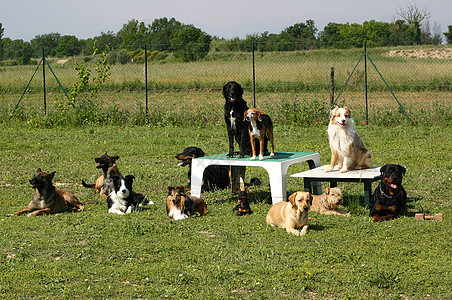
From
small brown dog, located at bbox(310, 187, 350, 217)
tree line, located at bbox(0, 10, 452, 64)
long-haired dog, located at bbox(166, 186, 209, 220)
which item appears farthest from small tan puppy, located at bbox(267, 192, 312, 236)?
tree line, located at bbox(0, 10, 452, 64)

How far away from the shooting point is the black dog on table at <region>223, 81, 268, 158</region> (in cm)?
895

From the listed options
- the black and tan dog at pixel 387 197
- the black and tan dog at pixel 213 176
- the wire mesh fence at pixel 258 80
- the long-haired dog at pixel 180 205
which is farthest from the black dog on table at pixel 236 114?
the wire mesh fence at pixel 258 80

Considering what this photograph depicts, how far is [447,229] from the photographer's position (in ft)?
23.1

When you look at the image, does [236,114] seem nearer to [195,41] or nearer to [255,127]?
[255,127]

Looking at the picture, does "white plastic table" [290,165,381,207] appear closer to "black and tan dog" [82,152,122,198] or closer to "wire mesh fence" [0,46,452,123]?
"black and tan dog" [82,152,122,198]

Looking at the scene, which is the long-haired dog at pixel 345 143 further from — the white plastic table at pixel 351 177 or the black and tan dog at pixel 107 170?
the black and tan dog at pixel 107 170

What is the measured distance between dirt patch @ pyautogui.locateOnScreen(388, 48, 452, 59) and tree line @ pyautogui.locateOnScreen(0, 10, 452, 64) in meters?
0.77

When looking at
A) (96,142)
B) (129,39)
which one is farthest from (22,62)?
(129,39)

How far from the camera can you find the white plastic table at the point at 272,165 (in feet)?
27.8

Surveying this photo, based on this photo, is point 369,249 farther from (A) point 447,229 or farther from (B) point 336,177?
(B) point 336,177

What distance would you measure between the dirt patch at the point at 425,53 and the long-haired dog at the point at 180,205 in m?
27.5

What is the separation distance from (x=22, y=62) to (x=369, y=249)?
2489 cm

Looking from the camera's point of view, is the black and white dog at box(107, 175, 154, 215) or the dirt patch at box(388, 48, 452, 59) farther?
the dirt patch at box(388, 48, 452, 59)

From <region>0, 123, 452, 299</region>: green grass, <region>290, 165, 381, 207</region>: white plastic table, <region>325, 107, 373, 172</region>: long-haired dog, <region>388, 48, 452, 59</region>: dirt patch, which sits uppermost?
<region>388, 48, 452, 59</region>: dirt patch
